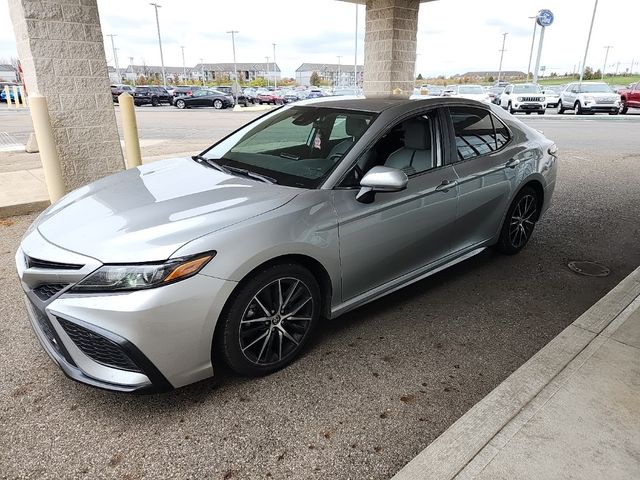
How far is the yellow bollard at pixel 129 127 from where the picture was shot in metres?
6.42

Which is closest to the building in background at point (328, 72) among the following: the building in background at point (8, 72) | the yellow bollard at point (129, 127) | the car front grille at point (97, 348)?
the building in background at point (8, 72)

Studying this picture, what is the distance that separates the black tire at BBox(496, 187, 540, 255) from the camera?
4.52 m

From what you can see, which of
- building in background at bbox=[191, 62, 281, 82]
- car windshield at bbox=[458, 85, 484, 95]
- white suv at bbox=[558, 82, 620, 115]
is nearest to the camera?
white suv at bbox=[558, 82, 620, 115]

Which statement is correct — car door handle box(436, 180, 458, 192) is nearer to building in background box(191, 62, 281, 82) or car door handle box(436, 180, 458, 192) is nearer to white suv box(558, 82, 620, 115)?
white suv box(558, 82, 620, 115)

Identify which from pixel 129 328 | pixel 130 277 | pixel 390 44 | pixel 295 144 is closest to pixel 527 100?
pixel 390 44

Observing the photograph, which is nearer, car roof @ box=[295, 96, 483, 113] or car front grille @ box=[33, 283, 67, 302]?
car front grille @ box=[33, 283, 67, 302]

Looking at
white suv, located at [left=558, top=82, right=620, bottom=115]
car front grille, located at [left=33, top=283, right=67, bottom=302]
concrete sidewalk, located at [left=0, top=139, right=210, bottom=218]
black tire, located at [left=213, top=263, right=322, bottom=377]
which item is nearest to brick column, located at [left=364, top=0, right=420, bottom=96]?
concrete sidewalk, located at [left=0, top=139, right=210, bottom=218]

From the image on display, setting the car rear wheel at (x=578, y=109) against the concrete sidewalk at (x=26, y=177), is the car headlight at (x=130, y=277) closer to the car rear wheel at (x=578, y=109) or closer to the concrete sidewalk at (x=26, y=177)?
the concrete sidewalk at (x=26, y=177)

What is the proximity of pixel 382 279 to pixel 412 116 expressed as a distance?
1.22 meters

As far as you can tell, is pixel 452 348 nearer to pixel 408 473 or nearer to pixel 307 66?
pixel 408 473

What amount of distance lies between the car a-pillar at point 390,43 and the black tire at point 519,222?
6539 mm

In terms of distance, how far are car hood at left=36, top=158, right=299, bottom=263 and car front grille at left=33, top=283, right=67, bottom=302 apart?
195 mm

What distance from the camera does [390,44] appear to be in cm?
1038

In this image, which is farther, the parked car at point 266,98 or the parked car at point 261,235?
the parked car at point 266,98
